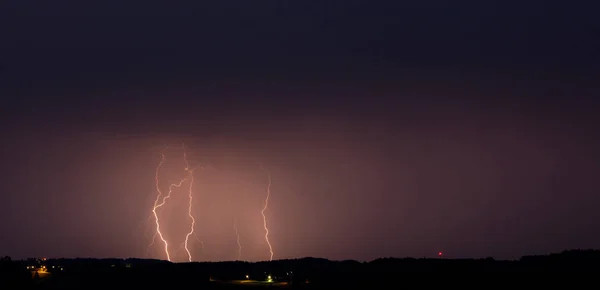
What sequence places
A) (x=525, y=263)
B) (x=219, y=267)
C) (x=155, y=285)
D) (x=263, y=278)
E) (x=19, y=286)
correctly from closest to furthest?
(x=19, y=286) → (x=155, y=285) → (x=525, y=263) → (x=263, y=278) → (x=219, y=267)

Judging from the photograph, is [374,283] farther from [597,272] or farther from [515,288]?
[597,272]

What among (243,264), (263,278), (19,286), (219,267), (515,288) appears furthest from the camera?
(243,264)

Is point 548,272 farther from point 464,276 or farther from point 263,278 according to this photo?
point 263,278

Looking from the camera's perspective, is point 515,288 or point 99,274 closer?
point 515,288

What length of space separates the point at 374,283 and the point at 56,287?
776 inches

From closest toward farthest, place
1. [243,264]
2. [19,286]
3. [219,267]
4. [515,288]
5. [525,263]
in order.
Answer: [515,288] → [19,286] → [525,263] → [219,267] → [243,264]

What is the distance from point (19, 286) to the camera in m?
48.5

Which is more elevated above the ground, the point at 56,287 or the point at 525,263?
the point at 525,263

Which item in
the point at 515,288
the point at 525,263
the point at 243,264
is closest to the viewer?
the point at 515,288

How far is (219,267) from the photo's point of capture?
96750 mm

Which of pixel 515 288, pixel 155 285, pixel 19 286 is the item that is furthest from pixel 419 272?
pixel 19 286

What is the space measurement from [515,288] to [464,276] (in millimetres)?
5825

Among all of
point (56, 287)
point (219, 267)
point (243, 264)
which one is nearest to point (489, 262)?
point (56, 287)

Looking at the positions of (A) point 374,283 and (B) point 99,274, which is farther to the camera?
(B) point 99,274
